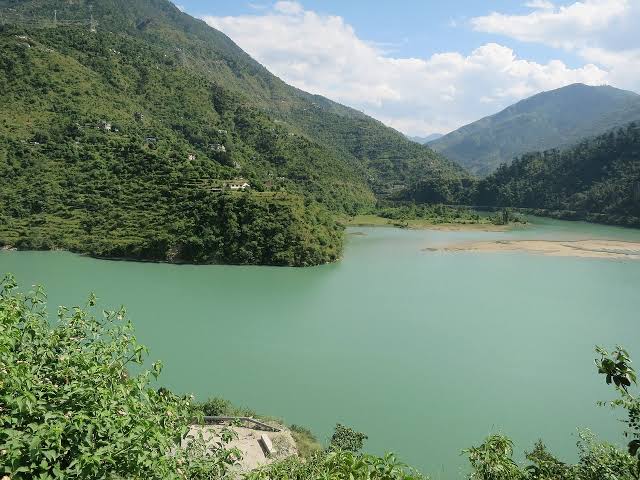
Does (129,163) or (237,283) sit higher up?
(129,163)

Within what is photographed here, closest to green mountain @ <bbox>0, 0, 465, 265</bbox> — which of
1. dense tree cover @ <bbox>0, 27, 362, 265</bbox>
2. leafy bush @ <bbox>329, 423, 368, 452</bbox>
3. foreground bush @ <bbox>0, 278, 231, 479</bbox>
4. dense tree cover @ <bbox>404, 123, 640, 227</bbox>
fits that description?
dense tree cover @ <bbox>0, 27, 362, 265</bbox>

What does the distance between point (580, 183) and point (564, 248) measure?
1574 inches

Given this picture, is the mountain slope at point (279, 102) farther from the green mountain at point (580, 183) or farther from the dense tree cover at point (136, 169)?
the dense tree cover at point (136, 169)

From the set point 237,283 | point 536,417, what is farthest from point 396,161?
point 536,417

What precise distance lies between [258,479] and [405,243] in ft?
144

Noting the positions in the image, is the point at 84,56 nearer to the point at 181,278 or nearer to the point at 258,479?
the point at 181,278

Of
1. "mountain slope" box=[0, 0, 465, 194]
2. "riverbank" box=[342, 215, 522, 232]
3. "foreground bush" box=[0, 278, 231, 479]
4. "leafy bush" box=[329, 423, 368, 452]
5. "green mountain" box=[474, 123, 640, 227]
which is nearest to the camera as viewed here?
"foreground bush" box=[0, 278, 231, 479]

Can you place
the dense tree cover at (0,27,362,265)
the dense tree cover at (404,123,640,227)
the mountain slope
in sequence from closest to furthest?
the dense tree cover at (0,27,362,265) → the dense tree cover at (404,123,640,227) → the mountain slope

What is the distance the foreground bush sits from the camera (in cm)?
300

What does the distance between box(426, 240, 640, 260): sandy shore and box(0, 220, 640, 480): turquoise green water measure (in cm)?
543

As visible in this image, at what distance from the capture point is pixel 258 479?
11.7 feet

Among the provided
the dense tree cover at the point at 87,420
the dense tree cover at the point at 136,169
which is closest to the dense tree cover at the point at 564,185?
the dense tree cover at the point at 136,169

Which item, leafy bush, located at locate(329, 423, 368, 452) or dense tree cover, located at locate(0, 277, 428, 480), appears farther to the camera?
leafy bush, located at locate(329, 423, 368, 452)

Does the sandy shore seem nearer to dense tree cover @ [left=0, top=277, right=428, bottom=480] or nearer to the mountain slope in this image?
dense tree cover @ [left=0, top=277, right=428, bottom=480]
